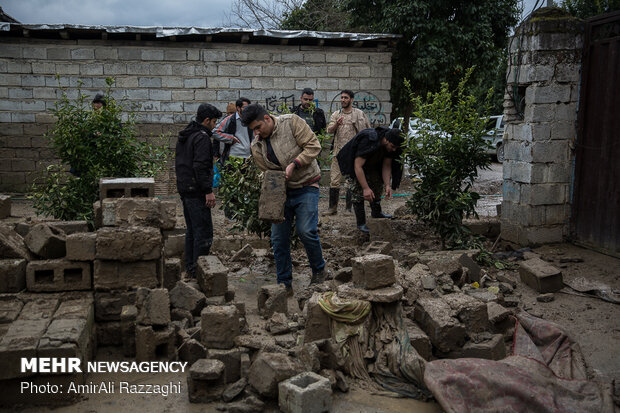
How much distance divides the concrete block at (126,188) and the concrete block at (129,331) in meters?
1.34

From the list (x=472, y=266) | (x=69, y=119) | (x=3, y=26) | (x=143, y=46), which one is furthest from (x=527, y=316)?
(x=3, y=26)

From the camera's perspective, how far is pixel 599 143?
655cm

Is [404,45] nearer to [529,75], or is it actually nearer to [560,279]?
[529,75]

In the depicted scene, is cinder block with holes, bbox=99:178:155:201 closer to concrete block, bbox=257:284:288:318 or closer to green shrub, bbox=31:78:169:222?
green shrub, bbox=31:78:169:222

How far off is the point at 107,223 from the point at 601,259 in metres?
5.44

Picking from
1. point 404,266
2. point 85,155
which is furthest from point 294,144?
point 85,155

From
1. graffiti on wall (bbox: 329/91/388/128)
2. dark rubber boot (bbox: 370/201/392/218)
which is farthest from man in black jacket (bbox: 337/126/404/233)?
graffiti on wall (bbox: 329/91/388/128)

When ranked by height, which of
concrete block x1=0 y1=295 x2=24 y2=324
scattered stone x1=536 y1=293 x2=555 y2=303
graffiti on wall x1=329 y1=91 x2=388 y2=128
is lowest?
scattered stone x1=536 y1=293 x2=555 y2=303

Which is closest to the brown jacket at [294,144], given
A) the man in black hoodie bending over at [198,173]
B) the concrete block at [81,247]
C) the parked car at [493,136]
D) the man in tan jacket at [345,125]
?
the man in black hoodie bending over at [198,173]

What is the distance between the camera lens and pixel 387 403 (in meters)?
3.69

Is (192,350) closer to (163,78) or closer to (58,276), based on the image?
(58,276)

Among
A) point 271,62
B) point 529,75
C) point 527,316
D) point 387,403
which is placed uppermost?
point 271,62

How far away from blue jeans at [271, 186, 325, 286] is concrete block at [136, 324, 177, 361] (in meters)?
1.64

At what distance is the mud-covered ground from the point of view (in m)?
3.65
